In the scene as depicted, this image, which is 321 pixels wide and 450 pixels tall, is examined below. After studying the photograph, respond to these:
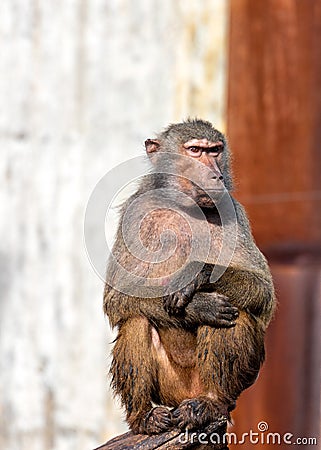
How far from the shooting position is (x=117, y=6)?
33.4ft

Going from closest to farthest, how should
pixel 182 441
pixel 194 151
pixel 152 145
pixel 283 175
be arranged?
pixel 182 441
pixel 194 151
pixel 152 145
pixel 283 175

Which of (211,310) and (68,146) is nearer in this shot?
(211,310)

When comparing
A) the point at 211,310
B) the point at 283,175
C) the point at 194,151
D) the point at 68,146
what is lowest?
the point at 211,310

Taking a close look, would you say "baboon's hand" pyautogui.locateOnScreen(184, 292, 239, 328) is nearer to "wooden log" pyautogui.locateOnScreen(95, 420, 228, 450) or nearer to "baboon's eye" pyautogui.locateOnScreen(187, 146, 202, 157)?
"wooden log" pyautogui.locateOnScreen(95, 420, 228, 450)

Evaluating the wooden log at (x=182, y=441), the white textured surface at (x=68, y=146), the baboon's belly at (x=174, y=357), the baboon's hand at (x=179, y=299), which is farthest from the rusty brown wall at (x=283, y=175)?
the baboon's hand at (x=179, y=299)

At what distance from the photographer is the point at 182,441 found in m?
5.54

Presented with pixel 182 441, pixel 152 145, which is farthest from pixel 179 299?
pixel 152 145

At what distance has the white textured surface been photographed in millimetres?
9969

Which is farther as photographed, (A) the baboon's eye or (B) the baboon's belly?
(A) the baboon's eye

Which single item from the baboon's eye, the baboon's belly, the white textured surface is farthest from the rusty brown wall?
the baboon's belly

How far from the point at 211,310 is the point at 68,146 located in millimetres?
4863

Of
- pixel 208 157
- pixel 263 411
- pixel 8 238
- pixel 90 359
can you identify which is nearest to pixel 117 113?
pixel 8 238

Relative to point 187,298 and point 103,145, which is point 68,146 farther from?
point 187,298

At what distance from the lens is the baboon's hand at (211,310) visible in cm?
559
